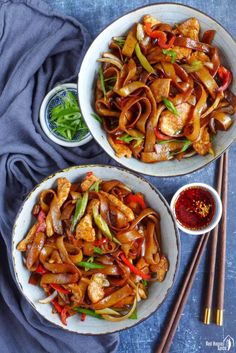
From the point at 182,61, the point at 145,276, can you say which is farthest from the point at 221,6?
the point at 145,276

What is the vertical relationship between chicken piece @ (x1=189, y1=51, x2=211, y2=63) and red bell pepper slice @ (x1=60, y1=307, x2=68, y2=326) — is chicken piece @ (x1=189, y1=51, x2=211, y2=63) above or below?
above

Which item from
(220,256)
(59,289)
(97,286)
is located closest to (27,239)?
(59,289)

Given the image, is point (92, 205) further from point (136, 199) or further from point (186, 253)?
point (186, 253)

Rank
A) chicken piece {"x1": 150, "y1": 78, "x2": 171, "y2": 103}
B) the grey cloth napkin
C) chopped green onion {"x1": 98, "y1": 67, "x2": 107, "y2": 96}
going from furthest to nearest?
1. the grey cloth napkin
2. chopped green onion {"x1": 98, "y1": 67, "x2": 107, "y2": 96}
3. chicken piece {"x1": 150, "y1": 78, "x2": 171, "y2": 103}

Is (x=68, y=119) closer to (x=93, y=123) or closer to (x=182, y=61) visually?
(x=93, y=123)

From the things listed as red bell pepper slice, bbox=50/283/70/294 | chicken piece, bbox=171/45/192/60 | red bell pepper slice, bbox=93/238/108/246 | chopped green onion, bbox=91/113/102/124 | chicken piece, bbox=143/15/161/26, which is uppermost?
chicken piece, bbox=143/15/161/26

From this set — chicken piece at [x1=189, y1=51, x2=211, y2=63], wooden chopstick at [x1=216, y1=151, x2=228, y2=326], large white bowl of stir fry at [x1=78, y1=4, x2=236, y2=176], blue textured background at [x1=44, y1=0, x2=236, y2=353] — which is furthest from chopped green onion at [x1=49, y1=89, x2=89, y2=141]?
wooden chopstick at [x1=216, y1=151, x2=228, y2=326]

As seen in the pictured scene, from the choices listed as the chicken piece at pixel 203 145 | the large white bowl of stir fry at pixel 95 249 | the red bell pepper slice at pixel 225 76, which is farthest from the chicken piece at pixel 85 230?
the red bell pepper slice at pixel 225 76

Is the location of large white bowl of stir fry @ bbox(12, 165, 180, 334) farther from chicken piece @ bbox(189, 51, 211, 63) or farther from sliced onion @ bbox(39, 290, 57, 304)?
chicken piece @ bbox(189, 51, 211, 63)
